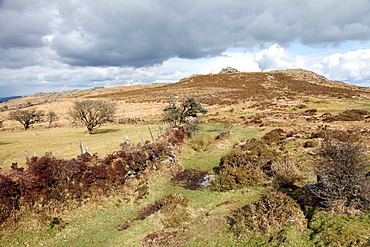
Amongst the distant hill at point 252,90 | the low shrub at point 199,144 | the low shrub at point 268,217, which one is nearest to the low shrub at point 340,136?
the low shrub at point 268,217

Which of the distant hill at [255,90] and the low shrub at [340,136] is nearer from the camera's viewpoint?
the low shrub at [340,136]

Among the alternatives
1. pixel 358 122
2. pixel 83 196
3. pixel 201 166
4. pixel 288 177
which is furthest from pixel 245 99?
pixel 83 196

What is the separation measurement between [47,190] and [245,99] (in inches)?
2463

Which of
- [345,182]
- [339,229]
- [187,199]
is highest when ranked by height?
[345,182]

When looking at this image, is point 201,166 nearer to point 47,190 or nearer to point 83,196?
point 83,196

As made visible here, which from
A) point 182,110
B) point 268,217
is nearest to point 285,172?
point 268,217

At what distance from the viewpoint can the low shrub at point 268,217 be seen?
7789mm

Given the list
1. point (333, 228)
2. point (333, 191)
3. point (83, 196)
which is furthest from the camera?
point (83, 196)

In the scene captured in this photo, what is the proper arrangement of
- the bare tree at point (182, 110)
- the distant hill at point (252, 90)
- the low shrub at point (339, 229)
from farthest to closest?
the distant hill at point (252, 90), the bare tree at point (182, 110), the low shrub at point (339, 229)

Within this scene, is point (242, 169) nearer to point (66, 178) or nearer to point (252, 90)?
point (66, 178)

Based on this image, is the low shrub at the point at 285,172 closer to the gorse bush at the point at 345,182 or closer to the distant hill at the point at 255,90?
the gorse bush at the point at 345,182

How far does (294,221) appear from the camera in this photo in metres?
7.83

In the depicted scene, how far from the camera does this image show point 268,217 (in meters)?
8.18

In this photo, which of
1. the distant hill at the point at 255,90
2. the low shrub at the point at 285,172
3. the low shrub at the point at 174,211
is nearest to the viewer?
the low shrub at the point at 174,211
